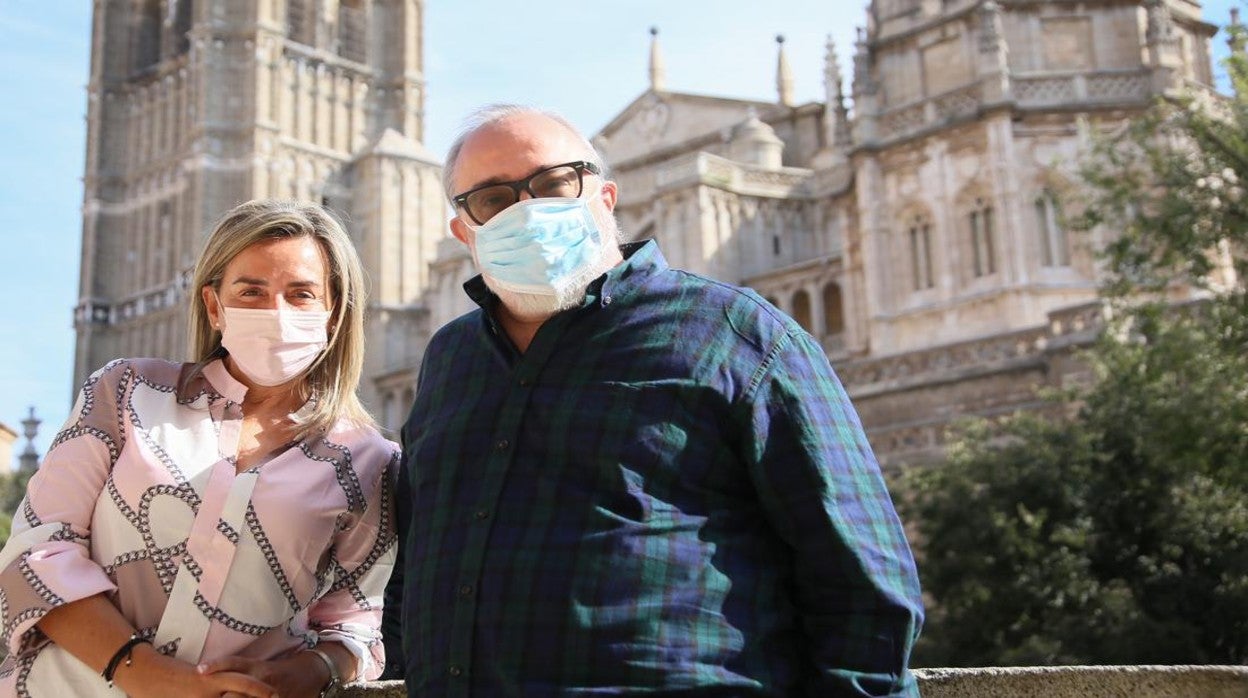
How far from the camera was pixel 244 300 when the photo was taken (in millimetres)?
3561

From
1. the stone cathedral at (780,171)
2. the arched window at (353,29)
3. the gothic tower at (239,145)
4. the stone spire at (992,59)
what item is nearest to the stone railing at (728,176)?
the stone cathedral at (780,171)

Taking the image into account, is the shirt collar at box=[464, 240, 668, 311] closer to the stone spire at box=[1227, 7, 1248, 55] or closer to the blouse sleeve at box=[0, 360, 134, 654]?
the blouse sleeve at box=[0, 360, 134, 654]

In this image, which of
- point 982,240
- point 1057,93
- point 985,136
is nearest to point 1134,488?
point 982,240

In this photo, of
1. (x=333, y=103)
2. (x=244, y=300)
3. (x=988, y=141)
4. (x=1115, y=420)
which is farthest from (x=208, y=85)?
(x=244, y=300)

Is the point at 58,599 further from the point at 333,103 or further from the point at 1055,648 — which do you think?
A: the point at 333,103

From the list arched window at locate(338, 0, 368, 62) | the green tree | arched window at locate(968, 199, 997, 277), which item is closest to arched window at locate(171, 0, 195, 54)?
arched window at locate(338, 0, 368, 62)

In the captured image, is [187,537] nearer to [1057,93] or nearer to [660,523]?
[660,523]

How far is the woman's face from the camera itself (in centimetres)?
357

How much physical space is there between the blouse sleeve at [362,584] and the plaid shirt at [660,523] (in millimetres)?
432

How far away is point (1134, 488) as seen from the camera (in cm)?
1725

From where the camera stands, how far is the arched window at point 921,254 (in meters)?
28.0

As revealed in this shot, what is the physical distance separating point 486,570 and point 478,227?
2.75ft

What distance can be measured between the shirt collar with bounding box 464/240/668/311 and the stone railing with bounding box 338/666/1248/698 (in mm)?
1099

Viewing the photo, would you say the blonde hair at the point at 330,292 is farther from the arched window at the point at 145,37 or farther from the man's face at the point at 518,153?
the arched window at the point at 145,37
